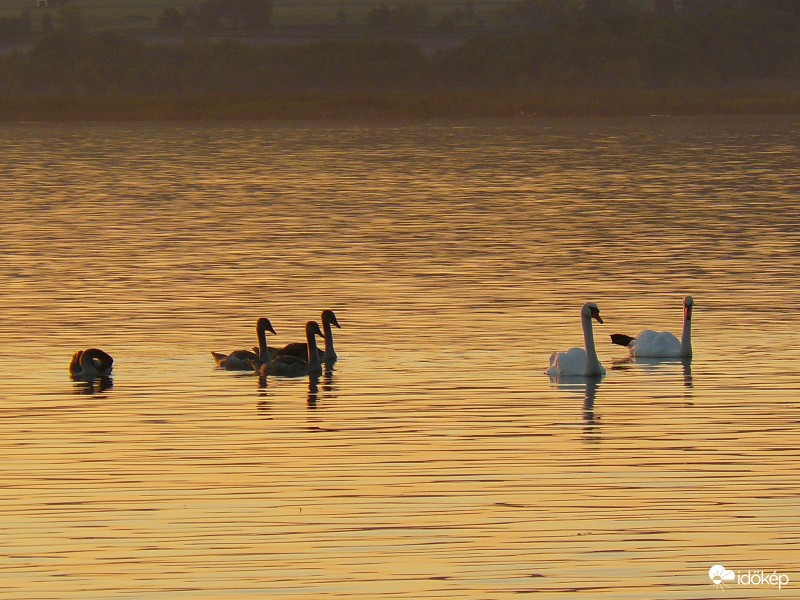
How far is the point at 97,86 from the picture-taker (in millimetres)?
101562

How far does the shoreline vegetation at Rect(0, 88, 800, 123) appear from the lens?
286 ft

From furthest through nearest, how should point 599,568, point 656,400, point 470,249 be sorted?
point 470,249 → point 656,400 → point 599,568

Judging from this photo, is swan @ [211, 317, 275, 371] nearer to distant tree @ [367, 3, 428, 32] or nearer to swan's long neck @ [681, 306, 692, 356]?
swan's long neck @ [681, 306, 692, 356]

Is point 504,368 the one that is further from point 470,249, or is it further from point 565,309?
point 470,249

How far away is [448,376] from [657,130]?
192 feet

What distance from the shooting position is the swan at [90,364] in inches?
696

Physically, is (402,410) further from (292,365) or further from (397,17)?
(397,17)

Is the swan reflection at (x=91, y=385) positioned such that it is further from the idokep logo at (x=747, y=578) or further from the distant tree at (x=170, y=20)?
the distant tree at (x=170, y=20)

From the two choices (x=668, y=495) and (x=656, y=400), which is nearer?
(x=668, y=495)

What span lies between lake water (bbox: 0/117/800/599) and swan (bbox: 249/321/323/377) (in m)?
0.23

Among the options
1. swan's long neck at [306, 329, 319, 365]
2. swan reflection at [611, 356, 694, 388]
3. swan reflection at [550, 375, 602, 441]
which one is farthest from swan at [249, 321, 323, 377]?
swan reflection at [611, 356, 694, 388]

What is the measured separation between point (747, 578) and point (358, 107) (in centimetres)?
7980

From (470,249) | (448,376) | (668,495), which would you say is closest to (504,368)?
(448,376)

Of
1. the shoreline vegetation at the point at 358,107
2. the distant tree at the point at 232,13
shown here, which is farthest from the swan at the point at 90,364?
the distant tree at the point at 232,13
